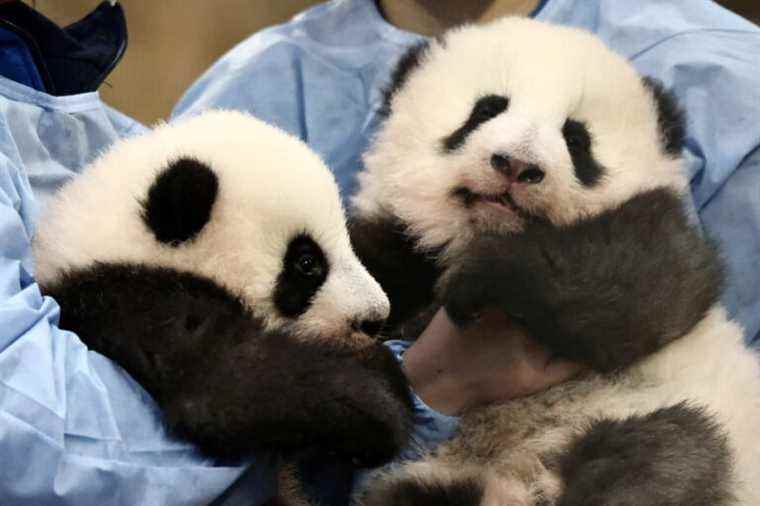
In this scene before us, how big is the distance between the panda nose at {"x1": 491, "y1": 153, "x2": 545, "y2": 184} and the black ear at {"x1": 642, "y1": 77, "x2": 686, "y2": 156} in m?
0.38

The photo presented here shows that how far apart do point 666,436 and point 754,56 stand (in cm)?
102

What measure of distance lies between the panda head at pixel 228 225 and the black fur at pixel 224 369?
4cm

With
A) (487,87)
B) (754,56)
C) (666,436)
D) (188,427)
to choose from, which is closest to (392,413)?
(188,427)

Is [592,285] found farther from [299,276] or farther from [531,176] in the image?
[299,276]

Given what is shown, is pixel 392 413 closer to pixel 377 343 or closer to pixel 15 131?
pixel 377 343

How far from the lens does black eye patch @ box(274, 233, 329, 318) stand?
1.38 meters

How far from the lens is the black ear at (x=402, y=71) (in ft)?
6.26

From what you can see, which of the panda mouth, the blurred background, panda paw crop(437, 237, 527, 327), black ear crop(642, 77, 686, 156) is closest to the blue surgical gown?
black ear crop(642, 77, 686, 156)

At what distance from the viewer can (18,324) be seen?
1210 mm

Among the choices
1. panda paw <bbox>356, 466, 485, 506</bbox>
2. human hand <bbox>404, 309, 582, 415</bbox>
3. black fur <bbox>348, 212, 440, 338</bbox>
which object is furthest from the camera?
black fur <bbox>348, 212, 440, 338</bbox>

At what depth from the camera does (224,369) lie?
47.8 inches

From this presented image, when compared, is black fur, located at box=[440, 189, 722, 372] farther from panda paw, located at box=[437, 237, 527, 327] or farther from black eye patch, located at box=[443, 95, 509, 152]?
black eye patch, located at box=[443, 95, 509, 152]

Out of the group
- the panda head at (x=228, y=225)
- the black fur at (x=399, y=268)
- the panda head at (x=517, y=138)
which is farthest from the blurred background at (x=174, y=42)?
the panda head at (x=228, y=225)

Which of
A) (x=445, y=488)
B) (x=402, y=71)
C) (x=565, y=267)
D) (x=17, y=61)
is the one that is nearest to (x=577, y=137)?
(x=565, y=267)
